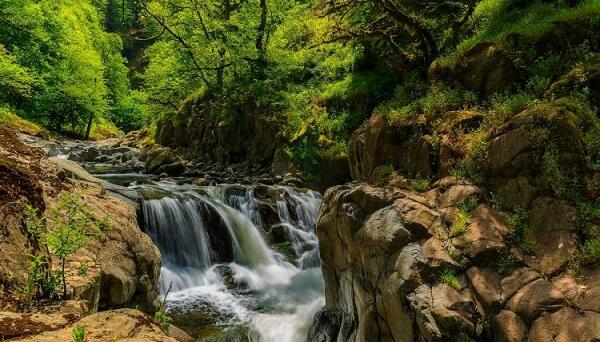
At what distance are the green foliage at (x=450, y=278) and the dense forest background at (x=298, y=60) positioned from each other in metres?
3.78

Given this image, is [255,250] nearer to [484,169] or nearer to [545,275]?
[484,169]

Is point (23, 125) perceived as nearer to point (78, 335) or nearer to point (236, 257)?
point (236, 257)

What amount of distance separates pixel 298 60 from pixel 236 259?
1528 cm

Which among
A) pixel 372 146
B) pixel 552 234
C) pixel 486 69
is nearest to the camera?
pixel 552 234

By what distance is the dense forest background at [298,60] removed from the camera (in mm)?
10352

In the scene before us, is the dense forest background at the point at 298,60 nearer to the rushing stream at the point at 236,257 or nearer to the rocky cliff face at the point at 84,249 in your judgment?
the rocky cliff face at the point at 84,249

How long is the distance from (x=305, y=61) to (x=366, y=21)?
1041 centimetres

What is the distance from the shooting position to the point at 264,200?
55.2ft

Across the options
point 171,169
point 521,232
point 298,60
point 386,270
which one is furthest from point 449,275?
point 298,60

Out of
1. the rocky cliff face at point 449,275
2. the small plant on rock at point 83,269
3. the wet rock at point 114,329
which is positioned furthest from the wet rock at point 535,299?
the small plant on rock at point 83,269

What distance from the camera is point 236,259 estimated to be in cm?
1409

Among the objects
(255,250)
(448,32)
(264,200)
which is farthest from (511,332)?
(264,200)

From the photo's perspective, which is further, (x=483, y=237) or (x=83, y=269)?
(x=483, y=237)

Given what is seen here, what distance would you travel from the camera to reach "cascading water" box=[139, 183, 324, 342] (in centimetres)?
1042
